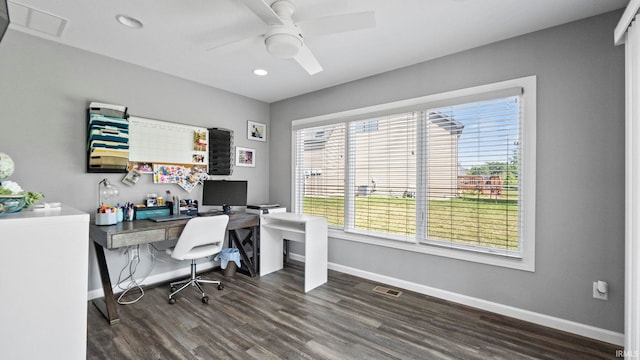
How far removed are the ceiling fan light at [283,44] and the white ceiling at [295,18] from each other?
0.29m

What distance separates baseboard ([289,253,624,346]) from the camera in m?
2.16

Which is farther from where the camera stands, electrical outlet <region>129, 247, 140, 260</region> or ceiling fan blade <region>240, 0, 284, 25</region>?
electrical outlet <region>129, 247, 140, 260</region>

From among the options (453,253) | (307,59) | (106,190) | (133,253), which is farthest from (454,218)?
(106,190)

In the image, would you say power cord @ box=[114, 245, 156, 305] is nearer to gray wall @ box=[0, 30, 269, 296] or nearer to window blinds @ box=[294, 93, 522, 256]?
gray wall @ box=[0, 30, 269, 296]

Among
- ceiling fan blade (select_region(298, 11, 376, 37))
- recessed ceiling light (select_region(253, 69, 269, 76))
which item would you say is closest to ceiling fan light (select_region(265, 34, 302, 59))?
ceiling fan blade (select_region(298, 11, 376, 37))

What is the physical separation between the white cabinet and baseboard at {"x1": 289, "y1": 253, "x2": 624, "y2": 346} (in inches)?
107

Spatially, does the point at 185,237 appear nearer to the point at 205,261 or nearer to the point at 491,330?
the point at 205,261

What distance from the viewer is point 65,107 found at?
8.93 ft

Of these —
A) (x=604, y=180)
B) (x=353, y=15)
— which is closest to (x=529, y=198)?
(x=604, y=180)

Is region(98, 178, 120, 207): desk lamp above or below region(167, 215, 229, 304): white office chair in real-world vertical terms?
above

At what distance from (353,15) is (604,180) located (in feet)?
7.20

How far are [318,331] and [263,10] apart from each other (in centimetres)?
234

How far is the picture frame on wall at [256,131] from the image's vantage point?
169 inches

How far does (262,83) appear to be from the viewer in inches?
146
